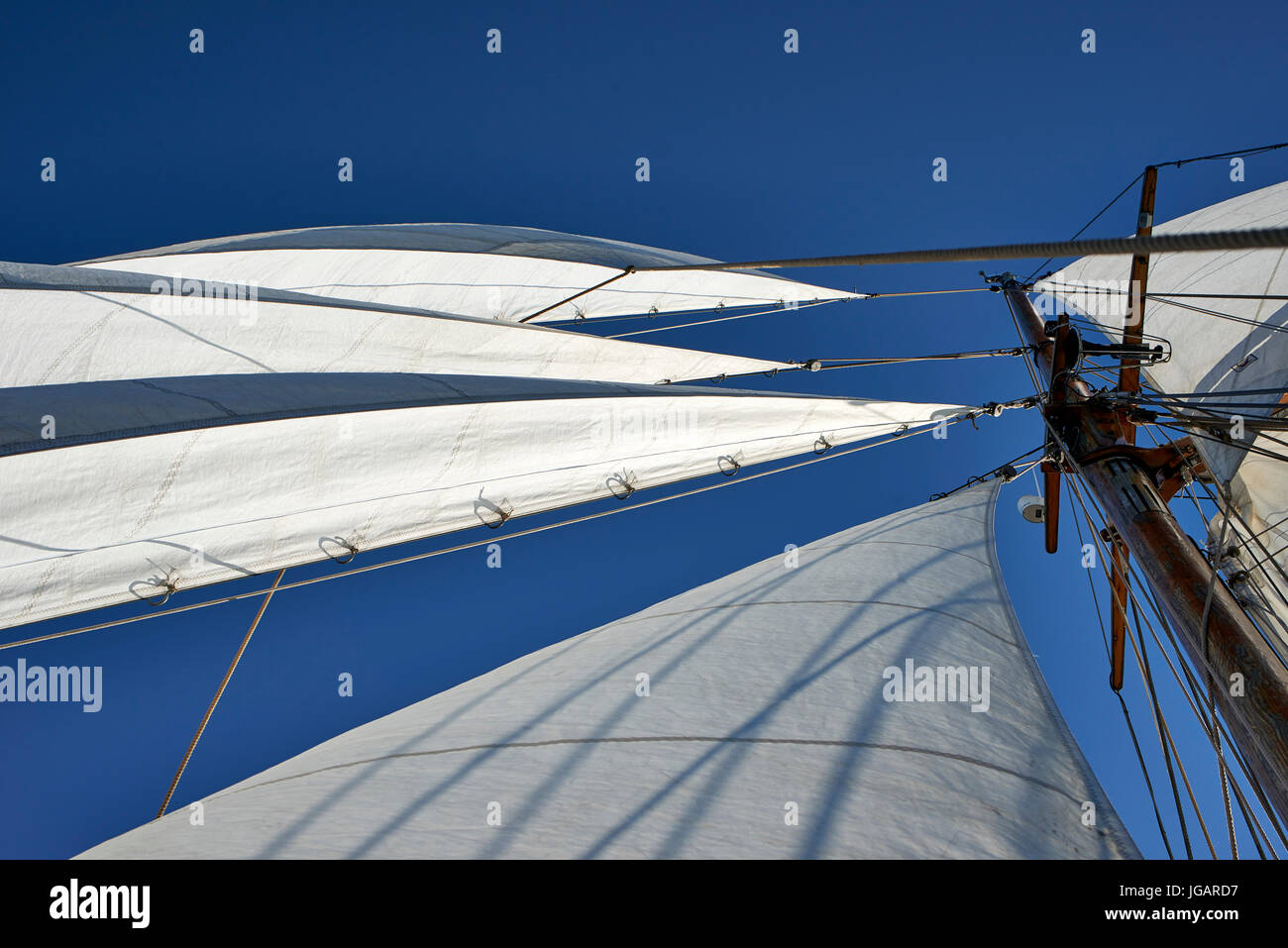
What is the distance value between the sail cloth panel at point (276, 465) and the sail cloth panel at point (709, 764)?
1242 millimetres

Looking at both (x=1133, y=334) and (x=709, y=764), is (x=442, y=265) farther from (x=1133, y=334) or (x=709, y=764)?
(x=709, y=764)

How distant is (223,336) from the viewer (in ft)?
16.0

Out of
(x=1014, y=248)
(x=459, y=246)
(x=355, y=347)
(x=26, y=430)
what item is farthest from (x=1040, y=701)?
(x=459, y=246)

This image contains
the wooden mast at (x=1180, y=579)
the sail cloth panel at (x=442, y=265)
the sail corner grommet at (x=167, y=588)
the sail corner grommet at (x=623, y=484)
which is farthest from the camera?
the sail cloth panel at (x=442, y=265)

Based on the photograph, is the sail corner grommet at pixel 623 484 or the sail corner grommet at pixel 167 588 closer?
the sail corner grommet at pixel 167 588

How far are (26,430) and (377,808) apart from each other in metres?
1.64

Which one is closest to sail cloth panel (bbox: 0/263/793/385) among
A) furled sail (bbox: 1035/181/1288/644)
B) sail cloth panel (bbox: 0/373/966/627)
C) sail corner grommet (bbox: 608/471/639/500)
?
sail cloth panel (bbox: 0/373/966/627)

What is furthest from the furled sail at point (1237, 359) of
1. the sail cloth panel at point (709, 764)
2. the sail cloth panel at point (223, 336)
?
the sail cloth panel at point (223, 336)

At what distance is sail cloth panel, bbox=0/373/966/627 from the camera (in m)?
2.60

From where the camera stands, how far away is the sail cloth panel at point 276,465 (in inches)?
103

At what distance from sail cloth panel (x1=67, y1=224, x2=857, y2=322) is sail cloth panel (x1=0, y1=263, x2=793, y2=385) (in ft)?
6.66

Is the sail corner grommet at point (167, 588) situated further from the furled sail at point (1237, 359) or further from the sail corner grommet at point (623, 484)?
the furled sail at point (1237, 359)

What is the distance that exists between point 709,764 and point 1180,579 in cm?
234

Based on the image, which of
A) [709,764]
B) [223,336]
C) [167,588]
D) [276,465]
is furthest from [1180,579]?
[223,336]
